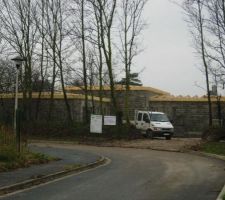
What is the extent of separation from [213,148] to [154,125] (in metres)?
11.6

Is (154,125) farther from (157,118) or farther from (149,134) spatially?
(157,118)

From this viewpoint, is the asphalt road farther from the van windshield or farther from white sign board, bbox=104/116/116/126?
the van windshield

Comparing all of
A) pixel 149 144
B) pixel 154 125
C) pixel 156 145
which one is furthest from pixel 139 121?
pixel 156 145

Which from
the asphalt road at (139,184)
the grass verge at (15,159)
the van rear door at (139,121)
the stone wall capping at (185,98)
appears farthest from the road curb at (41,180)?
the stone wall capping at (185,98)

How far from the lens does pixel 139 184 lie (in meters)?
15.4

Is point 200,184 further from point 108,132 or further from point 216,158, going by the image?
point 108,132

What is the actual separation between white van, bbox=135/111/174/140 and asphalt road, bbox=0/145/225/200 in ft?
61.0

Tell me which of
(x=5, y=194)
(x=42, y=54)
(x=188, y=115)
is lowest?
(x=5, y=194)

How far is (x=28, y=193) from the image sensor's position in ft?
44.3

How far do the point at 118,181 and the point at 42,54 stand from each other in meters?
31.0

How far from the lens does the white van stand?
4125cm

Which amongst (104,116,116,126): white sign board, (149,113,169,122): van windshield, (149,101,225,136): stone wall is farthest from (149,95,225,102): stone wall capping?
(104,116,116,126): white sign board

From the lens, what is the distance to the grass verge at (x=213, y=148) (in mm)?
28206

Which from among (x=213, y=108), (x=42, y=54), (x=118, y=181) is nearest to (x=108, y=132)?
(x=42, y=54)
